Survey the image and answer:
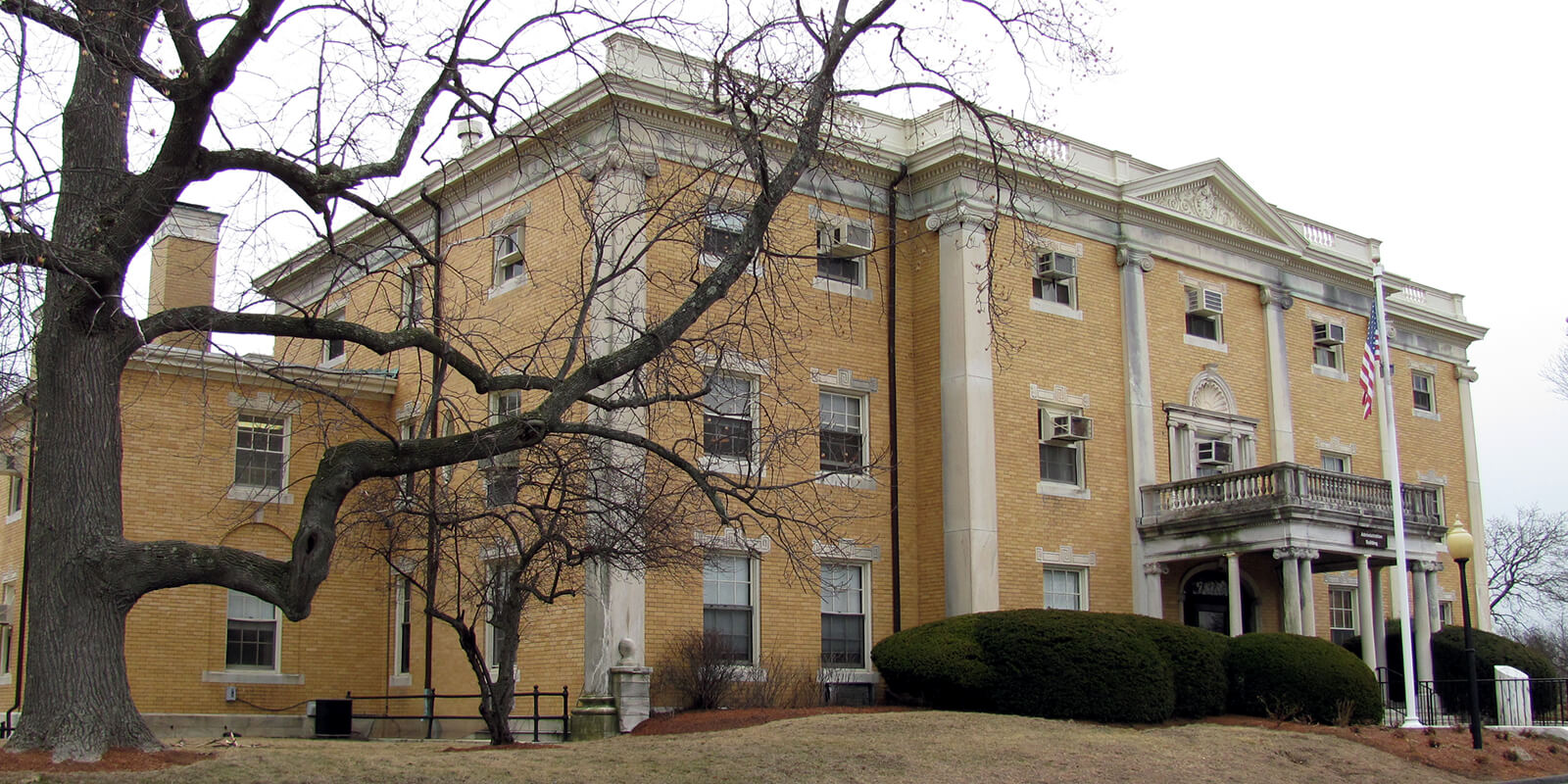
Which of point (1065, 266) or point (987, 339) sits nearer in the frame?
point (987, 339)

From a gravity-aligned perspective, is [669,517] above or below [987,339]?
below

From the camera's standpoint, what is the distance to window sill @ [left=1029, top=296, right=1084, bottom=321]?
28875 millimetres

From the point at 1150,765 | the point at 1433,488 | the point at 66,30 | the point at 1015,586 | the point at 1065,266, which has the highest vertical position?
the point at 1065,266

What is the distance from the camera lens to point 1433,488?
30.5 m

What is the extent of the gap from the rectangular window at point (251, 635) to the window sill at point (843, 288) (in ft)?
38.0

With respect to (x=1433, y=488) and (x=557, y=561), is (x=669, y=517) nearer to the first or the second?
(x=557, y=561)

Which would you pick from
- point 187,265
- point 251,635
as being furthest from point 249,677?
point 187,265

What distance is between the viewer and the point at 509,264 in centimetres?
2708

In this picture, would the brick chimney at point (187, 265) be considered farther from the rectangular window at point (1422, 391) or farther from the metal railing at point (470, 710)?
the rectangular window at point (1422, 391)

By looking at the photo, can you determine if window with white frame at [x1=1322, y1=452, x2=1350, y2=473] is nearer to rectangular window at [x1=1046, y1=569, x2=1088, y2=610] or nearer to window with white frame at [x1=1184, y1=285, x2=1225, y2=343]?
window with white frame at [x1=1184, y1=285, x2=1225, y2=343]

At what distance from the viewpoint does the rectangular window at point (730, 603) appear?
2491 centimetres

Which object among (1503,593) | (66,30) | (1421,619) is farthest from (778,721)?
(1503,593)

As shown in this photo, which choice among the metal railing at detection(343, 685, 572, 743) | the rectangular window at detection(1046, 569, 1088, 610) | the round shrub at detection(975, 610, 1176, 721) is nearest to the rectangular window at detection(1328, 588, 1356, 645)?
the rectangular window at detection(1046, 569, 1088, 610)

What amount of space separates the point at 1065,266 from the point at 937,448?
190 inches
